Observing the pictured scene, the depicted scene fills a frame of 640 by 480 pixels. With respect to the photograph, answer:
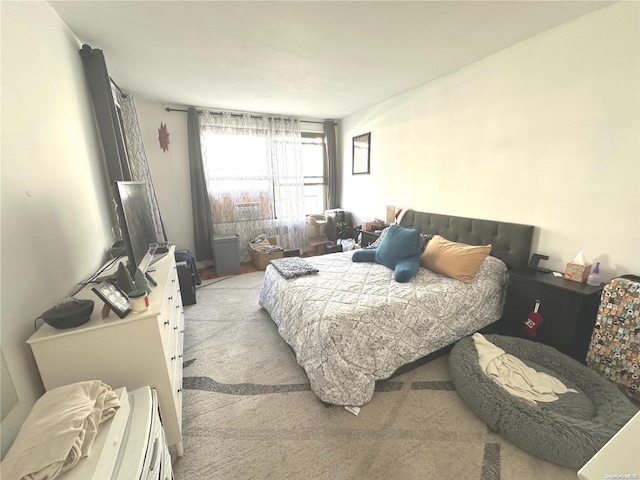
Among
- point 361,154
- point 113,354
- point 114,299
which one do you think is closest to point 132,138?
point 114,299

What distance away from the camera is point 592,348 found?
182 cm

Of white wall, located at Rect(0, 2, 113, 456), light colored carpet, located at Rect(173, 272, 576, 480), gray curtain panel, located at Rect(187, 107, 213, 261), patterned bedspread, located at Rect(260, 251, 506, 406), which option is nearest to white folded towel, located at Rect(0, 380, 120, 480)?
white wall, located at Rect(0, 2, 113, 456)

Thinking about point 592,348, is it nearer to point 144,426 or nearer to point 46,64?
point 144,426

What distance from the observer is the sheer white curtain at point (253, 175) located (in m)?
4.20

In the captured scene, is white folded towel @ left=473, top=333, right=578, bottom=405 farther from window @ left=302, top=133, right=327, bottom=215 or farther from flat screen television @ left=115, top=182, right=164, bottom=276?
window @ left=302, top=133, right=327, bottom=215

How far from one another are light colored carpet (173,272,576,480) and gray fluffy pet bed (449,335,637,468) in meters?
0.11

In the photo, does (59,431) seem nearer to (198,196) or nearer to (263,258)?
(263,258)

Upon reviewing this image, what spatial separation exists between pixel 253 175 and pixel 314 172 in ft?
4.08

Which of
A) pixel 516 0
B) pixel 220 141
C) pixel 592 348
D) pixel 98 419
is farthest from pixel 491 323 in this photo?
pixel 220 141

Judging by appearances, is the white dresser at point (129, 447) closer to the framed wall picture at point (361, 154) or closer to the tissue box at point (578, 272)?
the tissue box at point (578, 272)

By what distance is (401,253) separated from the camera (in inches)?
101

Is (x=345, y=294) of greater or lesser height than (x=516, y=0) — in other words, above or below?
below

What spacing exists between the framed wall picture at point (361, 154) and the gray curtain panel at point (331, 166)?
49 cm

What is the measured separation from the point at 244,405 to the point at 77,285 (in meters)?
1.31
